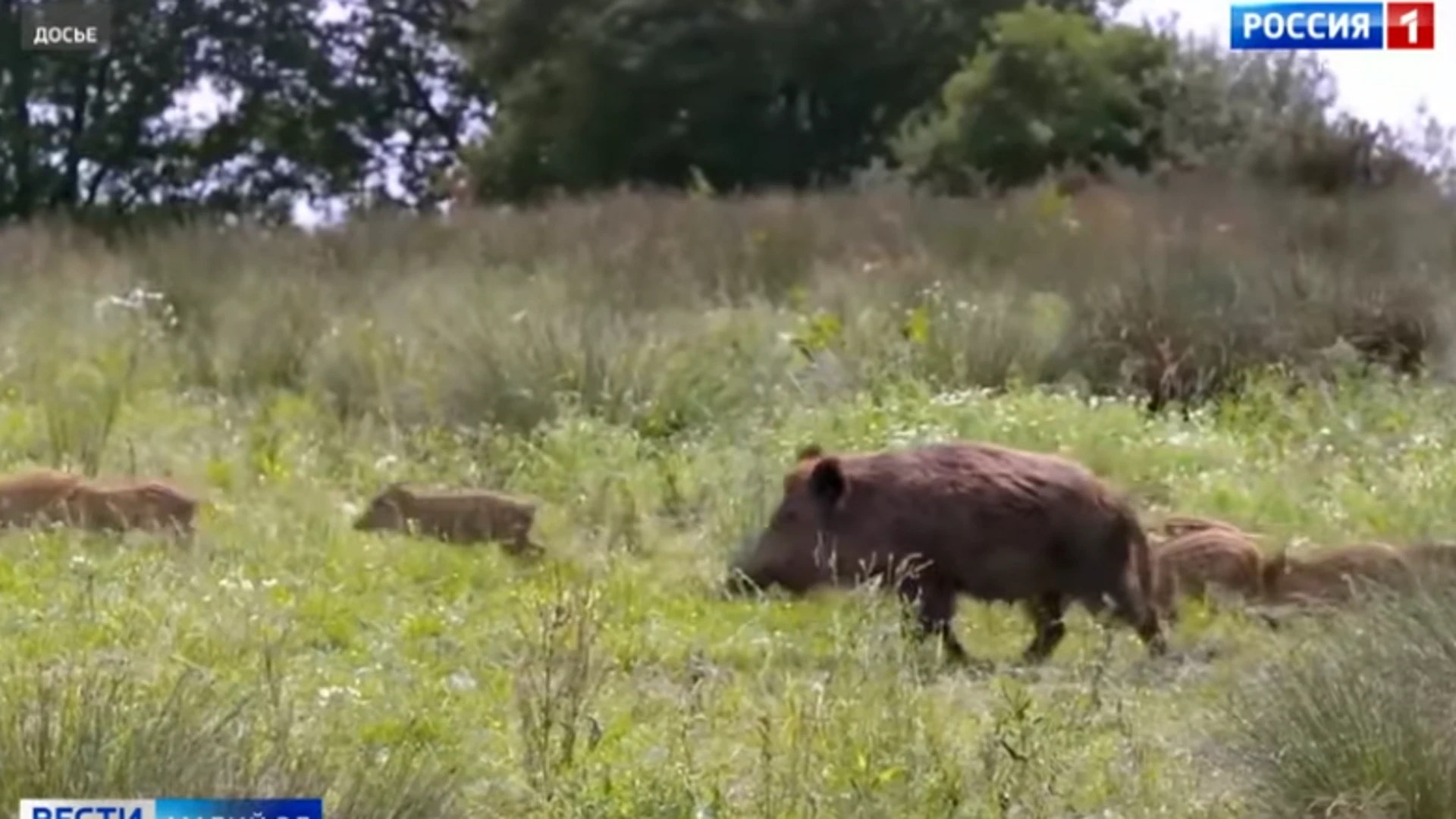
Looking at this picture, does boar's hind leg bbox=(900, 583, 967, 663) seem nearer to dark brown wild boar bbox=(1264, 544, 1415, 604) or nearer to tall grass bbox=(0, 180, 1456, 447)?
dark brown wild boar bbox=(1264, 544, 1415, 604)

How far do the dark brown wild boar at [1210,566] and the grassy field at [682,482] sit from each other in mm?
225

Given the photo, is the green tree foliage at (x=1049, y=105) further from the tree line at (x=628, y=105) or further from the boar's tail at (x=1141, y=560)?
the boar's tail at (x=1141, y=560)

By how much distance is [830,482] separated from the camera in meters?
6.62

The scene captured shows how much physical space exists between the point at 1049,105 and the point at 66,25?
25.5 feet

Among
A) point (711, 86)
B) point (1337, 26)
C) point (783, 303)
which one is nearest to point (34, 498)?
point (1337, 26)

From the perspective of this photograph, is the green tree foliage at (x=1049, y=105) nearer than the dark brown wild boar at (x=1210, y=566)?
No

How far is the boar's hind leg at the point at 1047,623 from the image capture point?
6520mm

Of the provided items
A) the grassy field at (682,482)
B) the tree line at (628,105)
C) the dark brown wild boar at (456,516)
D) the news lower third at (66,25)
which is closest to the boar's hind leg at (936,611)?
the grassy field at (682,482)

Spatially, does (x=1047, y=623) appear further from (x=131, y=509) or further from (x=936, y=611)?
(x=131, y=509)

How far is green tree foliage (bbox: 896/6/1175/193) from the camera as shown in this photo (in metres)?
16.9

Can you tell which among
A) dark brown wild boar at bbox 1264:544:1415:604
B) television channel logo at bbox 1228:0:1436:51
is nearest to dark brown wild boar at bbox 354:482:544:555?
dark brown wild boar at bbox 1264:544:1415:604

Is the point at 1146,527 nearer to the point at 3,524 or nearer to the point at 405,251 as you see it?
the point at 3,524

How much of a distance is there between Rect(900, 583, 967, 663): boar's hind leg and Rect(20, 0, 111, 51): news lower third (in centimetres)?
792

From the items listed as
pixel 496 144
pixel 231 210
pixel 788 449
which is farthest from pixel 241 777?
pixel 496 144
